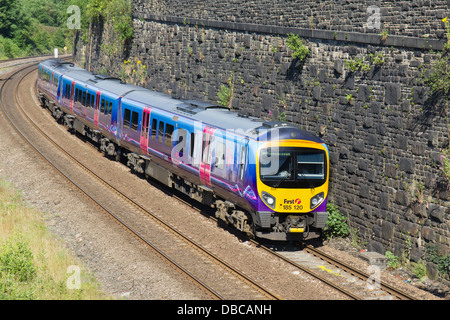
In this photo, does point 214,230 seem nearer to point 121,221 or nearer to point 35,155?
point 121,221

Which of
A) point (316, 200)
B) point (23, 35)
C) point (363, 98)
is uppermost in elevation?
point (363, 98)

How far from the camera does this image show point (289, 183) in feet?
46.6

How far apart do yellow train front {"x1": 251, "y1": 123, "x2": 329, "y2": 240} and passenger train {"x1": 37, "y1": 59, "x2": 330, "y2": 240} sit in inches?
1.0

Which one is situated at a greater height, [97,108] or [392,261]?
[97,108]

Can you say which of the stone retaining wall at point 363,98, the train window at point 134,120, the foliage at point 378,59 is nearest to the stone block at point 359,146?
the stone retaining wall at point 363,98

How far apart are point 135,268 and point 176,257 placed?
3.83ft

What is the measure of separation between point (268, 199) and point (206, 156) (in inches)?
113

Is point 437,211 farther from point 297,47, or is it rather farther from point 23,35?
point 23,35

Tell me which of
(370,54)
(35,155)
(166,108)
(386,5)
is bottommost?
(35,155)

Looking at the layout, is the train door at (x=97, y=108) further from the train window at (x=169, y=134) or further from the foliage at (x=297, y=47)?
the foliage at (x=297, y=47)

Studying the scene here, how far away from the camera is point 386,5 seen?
47.9 ft

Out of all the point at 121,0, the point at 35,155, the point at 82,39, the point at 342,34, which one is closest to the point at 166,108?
the point at 342,34

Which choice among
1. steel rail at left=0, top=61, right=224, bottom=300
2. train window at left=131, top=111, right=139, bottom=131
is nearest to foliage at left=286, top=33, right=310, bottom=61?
train window at left=131, top=111, right=139, bottom=131

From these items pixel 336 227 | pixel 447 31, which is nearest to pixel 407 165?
pixel 336 227
